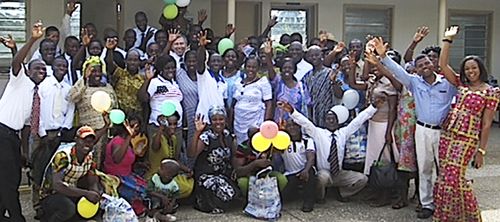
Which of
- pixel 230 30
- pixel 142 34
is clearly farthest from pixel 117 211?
pixel 230 30

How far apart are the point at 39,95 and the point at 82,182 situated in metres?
0.90

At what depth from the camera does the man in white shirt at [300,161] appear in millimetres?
5988

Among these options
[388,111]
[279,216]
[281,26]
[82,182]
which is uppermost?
[281,26]

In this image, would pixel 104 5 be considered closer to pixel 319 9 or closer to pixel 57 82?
pixel 319 9

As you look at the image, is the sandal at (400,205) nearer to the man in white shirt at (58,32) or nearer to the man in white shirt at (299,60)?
the man in white shirt at (299,60)

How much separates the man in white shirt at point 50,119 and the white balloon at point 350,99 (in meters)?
2.63

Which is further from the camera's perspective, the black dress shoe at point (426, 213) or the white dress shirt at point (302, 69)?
the white dress shirt at point (302, 69)

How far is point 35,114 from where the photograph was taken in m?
5.32

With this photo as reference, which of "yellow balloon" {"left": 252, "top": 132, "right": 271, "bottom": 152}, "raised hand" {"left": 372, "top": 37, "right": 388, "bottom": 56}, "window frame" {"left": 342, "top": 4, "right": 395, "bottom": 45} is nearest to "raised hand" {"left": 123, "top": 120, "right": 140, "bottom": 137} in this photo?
"yellow balloon" {"left": 252, "top": 132, "right": 271, "bottom": 152}

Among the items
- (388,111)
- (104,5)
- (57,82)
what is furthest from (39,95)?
(104,5)

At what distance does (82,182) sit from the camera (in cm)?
502

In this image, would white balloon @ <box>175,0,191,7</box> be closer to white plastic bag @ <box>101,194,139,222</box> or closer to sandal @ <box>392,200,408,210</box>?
white plastic bag @ <box>101,194,139,222</box>

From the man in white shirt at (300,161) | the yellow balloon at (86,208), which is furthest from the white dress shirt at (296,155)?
the yellow balloon at (86,208)

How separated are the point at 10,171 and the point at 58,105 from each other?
0.84 metres
